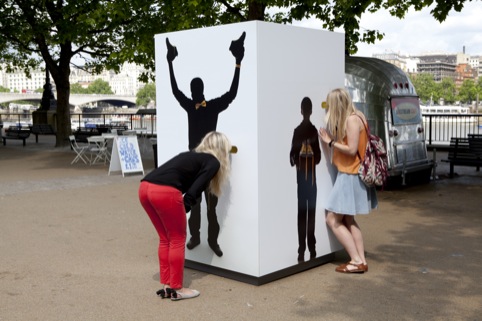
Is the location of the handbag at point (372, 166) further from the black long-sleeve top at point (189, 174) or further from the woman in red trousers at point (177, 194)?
the black long-sleeve top at point (189, 174)

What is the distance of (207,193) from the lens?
6.18 m

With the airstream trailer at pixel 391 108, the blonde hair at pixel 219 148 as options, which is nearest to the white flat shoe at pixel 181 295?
the blonde hair at pixel 219 148

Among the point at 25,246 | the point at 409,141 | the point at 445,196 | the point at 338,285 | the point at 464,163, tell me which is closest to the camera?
the point at 338,285

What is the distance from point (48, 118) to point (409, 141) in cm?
2217

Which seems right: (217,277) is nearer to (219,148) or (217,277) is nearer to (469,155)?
(219,148)

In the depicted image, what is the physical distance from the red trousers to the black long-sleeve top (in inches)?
2.4

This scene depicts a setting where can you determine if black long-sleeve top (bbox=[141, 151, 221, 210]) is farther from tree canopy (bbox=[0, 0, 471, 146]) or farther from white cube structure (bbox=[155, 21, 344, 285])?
tree canopy (bbox=[0, 0, 471, 146])

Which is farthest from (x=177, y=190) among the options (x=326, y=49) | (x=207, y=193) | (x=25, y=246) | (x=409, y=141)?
(x=409, y=141)

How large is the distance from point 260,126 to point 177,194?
104 centimetres

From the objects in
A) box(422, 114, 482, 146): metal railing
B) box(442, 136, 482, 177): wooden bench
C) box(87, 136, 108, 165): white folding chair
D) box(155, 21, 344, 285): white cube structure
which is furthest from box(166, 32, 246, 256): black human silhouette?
box(422, 114, 482, 146): metal railing

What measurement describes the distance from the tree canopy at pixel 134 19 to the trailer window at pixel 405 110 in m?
1.90

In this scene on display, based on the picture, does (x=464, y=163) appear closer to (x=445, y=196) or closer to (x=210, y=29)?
(x=445, y=196)

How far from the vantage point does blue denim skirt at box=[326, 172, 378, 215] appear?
613 centimetres

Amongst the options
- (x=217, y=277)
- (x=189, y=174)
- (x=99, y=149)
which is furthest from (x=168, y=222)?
(x=99, y=149)
